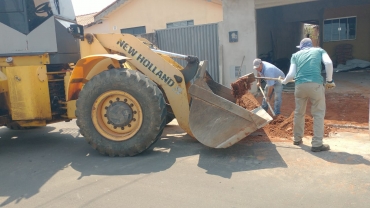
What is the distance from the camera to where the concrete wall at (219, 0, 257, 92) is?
1000 cm

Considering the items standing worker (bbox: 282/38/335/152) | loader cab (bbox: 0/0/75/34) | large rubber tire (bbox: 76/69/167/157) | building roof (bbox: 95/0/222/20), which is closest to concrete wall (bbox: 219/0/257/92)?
standing worker (bbox: 282/38/335/152)

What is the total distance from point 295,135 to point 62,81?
4150mm

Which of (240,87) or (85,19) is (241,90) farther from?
(85,19)

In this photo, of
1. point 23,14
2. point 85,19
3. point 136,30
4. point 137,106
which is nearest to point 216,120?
point 137,106

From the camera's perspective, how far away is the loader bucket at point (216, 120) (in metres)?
4.90

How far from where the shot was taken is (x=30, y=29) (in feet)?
19.4

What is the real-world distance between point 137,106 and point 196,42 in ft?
21.0

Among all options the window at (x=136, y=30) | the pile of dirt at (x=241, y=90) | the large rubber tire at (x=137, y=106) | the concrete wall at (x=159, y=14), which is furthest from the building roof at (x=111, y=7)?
the large rubber tire at (x=137, y=106)

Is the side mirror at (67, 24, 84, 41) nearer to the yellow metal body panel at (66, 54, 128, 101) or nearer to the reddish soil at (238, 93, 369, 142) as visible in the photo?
the yellow metal body panel at (66, 54, 128, 101)

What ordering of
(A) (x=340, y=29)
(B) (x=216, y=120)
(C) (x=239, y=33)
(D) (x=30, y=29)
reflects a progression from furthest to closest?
(A) (x=340, y=29), (C) (x=239, y=33), (D) (x=30, y=29), (B) (x=216, y=120)

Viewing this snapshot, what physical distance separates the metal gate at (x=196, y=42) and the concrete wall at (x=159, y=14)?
4.88 meters

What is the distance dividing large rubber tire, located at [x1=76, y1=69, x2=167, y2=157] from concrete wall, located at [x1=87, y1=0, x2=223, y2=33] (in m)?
11.4

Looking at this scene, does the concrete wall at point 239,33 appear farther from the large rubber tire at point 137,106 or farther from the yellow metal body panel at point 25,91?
the yellow metal body panel at point 25,91

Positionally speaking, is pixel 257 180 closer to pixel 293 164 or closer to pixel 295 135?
pixel 293 164
